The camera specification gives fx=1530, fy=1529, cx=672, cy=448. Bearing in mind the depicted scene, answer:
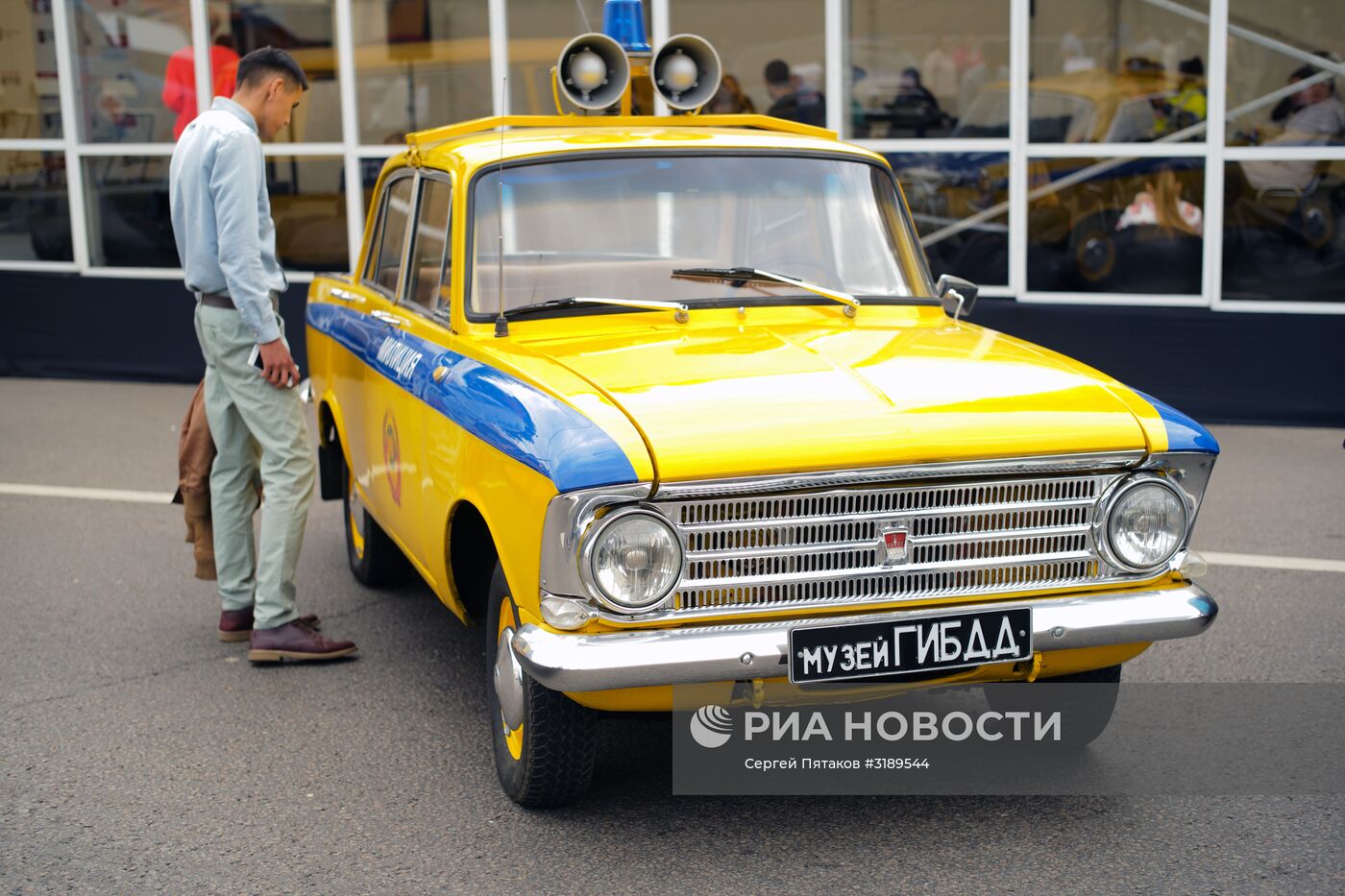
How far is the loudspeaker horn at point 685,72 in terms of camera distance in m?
5.96

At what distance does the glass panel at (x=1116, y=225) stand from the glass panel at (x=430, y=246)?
6182mm

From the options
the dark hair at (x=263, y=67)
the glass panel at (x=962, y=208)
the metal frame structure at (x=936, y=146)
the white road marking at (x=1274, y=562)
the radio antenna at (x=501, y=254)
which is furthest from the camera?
the glass panel at (x=962, y=208)

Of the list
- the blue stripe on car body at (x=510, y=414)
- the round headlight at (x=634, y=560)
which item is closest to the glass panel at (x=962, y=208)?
the blue stripe on car body at (x=510, y=414)

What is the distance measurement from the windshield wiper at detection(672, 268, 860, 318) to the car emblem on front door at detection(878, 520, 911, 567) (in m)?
1.29

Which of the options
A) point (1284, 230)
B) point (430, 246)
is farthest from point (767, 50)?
point (430, 246)

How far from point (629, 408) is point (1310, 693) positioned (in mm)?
2731

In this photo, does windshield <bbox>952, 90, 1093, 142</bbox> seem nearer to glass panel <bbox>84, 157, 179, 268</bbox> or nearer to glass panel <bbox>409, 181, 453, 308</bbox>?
glass panel <bbox>409, 181, 453, 308</bbox>

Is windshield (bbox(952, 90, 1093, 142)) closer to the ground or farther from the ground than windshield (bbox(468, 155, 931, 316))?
farther from the ground

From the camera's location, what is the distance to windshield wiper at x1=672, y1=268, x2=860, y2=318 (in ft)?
16.2

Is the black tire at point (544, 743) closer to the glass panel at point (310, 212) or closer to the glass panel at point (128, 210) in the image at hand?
the glass panel at point (310, 212)

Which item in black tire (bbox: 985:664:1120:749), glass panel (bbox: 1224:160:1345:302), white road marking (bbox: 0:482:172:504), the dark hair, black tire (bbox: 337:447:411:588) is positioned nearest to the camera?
black tire (bbox: 985:664:1120:749)

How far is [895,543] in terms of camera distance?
3.82 metres

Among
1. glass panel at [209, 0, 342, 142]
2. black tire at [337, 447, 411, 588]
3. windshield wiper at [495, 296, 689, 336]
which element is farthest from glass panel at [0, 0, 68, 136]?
windshield wiper at [495, 296, 689, 336]

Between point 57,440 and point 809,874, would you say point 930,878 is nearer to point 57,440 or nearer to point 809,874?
point 809,874
